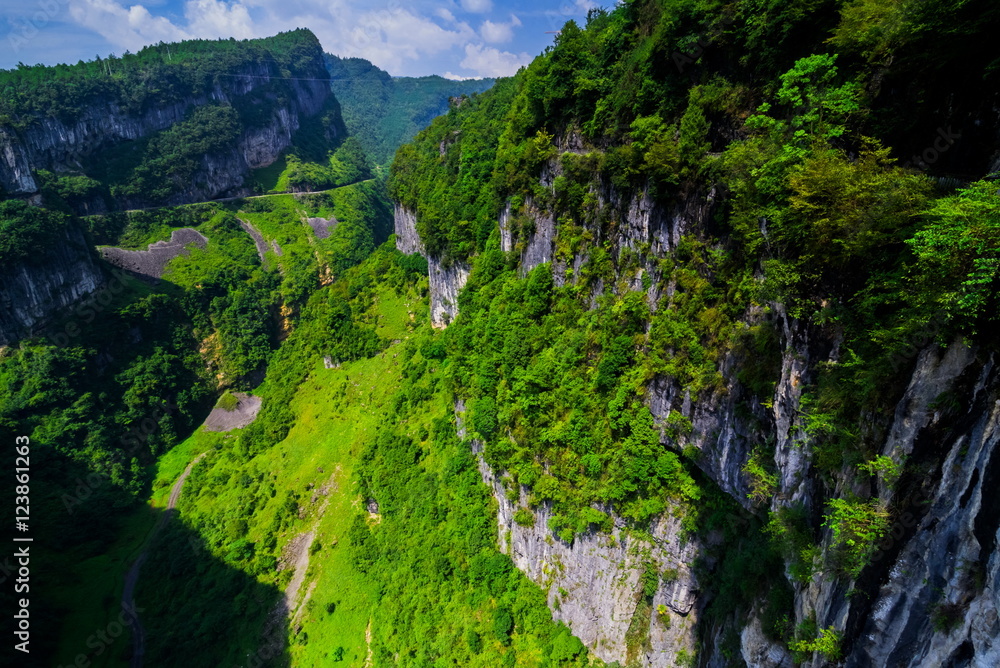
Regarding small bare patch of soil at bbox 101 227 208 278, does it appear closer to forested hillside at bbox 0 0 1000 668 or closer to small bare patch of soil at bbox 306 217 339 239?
forested hillside at bbox 0 0 1000 668

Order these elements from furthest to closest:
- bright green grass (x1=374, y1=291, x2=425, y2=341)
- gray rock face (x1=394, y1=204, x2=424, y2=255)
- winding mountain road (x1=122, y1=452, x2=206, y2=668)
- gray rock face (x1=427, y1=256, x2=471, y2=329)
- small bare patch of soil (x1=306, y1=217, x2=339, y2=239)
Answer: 1. small bare patch of soil (x1=306, y1=217, x2=339, y2=239)
2. gray rock face (x1=394, y1=204, x2=424, y2=255)
3. bright green grass (x1=374, y1=291, x2=425, y2=341)
4. gray rock face (x1=427, y1=256, x2=471, y2=329)
5. winding mountain road (x1=122, y1=452, x2=206, y2=668)

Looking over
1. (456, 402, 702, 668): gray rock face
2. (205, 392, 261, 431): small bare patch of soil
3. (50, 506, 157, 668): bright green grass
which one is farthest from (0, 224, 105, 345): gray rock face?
(456, 402, 702, 668): gray rock face

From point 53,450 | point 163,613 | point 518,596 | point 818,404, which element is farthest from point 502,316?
point 53,450

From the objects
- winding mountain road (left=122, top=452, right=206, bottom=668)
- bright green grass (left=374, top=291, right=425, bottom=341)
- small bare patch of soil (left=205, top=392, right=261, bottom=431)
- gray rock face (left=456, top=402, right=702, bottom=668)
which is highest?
bright green grass (left=374, top=291, right=425, bottom=341)

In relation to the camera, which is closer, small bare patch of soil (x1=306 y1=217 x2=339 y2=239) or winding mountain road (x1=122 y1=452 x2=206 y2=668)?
winding mountain road (x1=122 y1=452 x2=206 y2=668)

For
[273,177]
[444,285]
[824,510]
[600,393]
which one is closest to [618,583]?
[600,393]

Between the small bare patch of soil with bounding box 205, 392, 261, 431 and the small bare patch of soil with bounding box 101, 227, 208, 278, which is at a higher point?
the small bare patch of soil with bounding box 101, 227, 208, 278

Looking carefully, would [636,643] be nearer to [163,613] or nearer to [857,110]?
[857,110]
